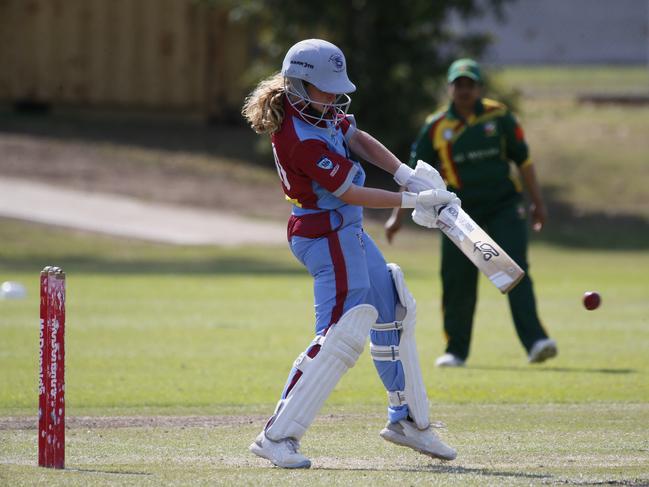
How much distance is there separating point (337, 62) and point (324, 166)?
543 millimetres

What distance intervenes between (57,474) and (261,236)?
17.8 metres

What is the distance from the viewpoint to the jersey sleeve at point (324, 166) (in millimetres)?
6383

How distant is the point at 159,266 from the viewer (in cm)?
1977

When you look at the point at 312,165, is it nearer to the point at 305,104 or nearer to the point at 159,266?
the point at 305,104

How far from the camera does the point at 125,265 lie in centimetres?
1992

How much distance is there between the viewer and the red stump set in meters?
6.14

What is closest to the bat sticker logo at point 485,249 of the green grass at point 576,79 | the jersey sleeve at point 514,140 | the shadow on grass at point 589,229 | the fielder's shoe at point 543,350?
the fielder's shoe at point 543,350

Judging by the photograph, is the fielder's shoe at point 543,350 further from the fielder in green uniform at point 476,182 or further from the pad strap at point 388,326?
the pad strap at point 388,326

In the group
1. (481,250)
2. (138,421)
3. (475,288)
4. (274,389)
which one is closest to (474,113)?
(475,288)

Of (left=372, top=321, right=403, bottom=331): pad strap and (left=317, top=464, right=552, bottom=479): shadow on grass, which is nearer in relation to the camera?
(left=317, top=464, right=552, bottom=479): shadow on grass

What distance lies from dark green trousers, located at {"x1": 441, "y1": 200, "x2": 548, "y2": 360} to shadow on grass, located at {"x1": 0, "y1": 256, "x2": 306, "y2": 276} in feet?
27.6

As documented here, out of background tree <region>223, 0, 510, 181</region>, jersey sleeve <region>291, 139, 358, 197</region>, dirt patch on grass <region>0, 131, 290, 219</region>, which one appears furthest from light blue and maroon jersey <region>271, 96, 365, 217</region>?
background tree <region>223, 0, 510, 181</region>

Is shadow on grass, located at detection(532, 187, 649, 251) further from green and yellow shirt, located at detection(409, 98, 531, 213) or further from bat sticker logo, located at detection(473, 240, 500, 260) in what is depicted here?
bat sticker logo, located at detection(473, 240, 500, 260)

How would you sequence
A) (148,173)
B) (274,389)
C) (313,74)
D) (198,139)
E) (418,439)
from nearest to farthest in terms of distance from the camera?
1. (313,74)
2. (418,439)
3. (274,389)
4. (148,173)
5. (198,139)
